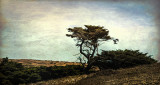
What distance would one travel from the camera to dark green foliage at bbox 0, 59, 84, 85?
13.3m

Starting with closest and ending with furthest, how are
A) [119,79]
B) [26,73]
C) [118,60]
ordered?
1. [119,79]
2. [26,73]
3. [118,60]

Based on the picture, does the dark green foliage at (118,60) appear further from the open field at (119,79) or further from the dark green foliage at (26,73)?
the open field at (119,79)

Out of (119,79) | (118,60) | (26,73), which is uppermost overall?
(118,60)

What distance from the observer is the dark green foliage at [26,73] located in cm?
1333

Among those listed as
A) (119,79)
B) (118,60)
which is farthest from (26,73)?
(118,60)

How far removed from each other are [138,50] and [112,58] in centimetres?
402

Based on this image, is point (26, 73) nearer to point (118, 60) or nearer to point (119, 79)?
point (119, 79)

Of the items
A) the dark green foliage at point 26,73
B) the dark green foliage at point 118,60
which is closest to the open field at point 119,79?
the dark green foliage at point 26,73

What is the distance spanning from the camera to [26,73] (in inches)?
579

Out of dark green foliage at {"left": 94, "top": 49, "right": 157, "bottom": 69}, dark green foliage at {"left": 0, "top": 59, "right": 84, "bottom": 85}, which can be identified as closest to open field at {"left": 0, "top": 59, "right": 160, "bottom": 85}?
dark green foliage at {"left": 0, "top": 59, "right": 84, "bottom": 85}

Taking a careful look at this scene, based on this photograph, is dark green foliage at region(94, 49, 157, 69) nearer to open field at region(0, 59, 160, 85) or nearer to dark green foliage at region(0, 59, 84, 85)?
dark green foliage at region(0, 59, 84, 85)

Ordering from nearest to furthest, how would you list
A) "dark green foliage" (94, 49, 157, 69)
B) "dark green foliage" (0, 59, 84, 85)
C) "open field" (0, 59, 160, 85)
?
1. "open field" (0, 59, 160, 85)
2. "dark green foliage" (0, 59, 84, 85)
3. "dark green foliage" (94, 49, 157, 69)

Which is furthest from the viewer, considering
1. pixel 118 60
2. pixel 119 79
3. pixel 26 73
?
pixel 118 60

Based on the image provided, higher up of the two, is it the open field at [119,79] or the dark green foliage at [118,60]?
the dark green foliage at [118,60]
